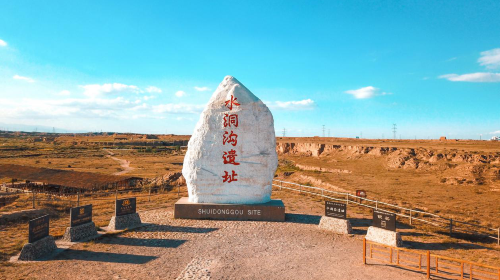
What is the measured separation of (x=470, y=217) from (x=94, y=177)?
31577 millimetres

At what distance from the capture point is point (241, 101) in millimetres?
16906

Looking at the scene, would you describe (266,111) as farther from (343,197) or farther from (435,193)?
(435,193)

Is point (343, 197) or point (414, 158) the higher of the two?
point (414, 158)

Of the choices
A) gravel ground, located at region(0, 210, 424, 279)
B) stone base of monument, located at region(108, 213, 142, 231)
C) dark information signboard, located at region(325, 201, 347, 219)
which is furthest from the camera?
dark information signboard, located at region(325, 201, 347, 219)

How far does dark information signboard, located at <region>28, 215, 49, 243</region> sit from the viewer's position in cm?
1121

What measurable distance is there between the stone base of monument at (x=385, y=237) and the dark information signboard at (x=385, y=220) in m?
0.17

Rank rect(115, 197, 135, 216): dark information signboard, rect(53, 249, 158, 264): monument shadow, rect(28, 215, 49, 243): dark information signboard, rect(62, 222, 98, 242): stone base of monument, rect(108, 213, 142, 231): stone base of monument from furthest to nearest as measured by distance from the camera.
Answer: rect(115, 197, 135, 216): dark information signboard
rect(108, 213, 142, 231): stone base of monument
rect(62, 222, 98, 242): stone base of monument
rect(53, 249, 158, 264): monument shadow
rect(28, 215, 49, 243): dark information signboard

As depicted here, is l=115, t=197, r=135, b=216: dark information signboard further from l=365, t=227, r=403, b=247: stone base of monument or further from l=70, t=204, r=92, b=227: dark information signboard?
l=365, t=227, r=403, b=247: stone base of monument

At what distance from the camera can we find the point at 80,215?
13.5 meters

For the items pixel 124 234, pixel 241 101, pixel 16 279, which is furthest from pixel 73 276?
pixel 241 101

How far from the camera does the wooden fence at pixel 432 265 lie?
10.1 metres

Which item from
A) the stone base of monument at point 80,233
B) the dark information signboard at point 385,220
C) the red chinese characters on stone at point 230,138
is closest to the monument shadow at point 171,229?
the stone base of monument at point 80,233

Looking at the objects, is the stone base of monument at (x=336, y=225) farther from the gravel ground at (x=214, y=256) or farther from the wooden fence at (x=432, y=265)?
the wooden fence at (x=432, y=265)

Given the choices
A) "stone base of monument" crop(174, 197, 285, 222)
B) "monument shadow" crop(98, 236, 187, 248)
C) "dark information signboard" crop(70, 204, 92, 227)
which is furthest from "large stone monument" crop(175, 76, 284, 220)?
"dark information signboard" crop(70, 204, 92, 227)
